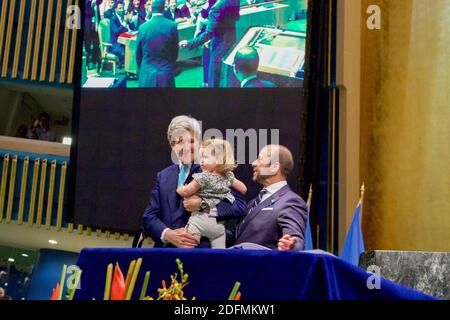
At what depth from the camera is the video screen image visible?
545cm

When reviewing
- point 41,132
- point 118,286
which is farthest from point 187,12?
point 118,286

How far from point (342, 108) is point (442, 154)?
34.4 inches

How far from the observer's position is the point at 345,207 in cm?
537

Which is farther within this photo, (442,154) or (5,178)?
(5,178)

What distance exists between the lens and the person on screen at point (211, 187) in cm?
289

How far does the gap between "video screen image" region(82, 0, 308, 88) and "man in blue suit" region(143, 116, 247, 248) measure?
230 cm

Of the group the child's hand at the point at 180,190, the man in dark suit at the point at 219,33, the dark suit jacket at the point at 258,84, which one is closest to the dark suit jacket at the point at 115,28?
the man in dark suit at the point at 219,33

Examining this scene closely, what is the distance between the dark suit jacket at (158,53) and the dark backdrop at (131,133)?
113mm

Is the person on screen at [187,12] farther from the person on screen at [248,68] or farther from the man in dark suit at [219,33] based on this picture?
the person on screen at [248,68]

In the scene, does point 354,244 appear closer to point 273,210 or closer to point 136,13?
point 273,210

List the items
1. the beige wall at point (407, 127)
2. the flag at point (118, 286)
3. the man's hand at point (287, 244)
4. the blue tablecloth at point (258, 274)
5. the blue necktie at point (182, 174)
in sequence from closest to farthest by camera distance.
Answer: the flag at point (118, 286) < the blue tablecloth at point (258, 274) < the man's hand at point (287, 244) < the blue necktie at point (182, 174) < the beige wall at point (407, 127)

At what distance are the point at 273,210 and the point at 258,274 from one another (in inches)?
26.2
